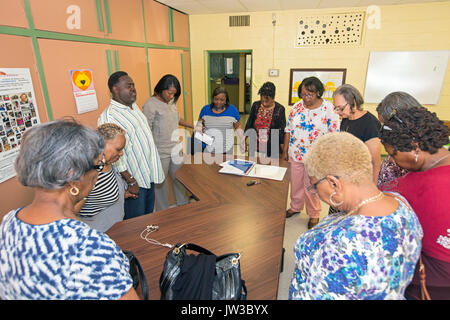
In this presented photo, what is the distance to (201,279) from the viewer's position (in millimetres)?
1047

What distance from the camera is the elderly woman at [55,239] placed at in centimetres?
79

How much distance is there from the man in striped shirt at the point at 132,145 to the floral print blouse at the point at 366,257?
1.72 meters

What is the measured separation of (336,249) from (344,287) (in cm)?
14

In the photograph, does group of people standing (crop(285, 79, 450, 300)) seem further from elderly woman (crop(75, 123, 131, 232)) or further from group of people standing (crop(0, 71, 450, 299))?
elderly woman (crop(75, 123, 131, 232))

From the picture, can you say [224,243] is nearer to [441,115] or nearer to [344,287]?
[344,287]

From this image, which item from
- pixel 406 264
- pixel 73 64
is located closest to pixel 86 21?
pixel 73 64

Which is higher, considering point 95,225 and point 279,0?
point 279,0

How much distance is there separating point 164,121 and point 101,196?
4.51 feet

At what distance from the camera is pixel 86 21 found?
2.53 meters

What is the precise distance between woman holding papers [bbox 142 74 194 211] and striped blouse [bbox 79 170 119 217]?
3.76 ft

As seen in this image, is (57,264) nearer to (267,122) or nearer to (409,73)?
(267,122)

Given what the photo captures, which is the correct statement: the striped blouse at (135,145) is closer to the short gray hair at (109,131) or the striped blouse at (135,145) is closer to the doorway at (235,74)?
the short gray hair at (109,131)

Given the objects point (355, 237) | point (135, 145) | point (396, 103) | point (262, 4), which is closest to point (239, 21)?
point (262, 4)

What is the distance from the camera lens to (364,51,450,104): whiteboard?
4.54 m
